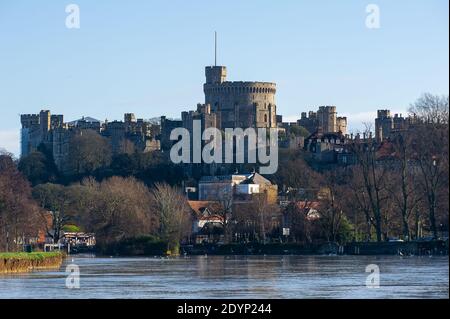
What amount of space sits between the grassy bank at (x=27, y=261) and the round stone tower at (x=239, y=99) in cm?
9997

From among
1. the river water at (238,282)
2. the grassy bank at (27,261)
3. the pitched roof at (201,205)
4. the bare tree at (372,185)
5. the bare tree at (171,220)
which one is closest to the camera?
the river water at (238,282)

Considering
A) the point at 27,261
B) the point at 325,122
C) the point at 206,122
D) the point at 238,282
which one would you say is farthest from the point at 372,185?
the point at 325,122

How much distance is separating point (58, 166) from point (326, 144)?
25579 millimetres

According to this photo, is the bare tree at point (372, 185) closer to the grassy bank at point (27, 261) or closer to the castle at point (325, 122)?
the grassy bank at point (27, 261)

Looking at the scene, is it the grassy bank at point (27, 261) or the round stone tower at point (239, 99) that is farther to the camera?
the round stone tower at point (239, 99)

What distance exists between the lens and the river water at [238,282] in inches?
1508

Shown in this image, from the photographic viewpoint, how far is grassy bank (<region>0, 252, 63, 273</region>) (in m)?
52.7

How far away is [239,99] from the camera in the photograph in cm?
16750

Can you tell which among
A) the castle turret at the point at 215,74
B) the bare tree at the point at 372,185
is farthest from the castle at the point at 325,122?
the bare tree at the point at 372,185

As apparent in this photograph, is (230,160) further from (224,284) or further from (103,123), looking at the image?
(224,284)

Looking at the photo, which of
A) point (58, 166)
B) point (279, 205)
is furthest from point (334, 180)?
point (58, 166)

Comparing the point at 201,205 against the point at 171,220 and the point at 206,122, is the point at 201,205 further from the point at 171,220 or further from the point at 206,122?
the point at 206,122

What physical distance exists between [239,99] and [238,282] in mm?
123270
